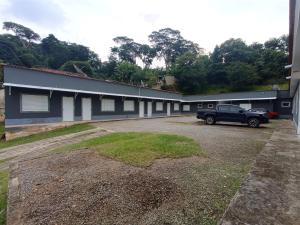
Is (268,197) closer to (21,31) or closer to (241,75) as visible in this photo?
(241,75)

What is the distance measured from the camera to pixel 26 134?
→ 13398 mm

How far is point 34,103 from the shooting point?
46.1 feet

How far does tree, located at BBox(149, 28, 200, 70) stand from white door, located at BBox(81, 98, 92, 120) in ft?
132

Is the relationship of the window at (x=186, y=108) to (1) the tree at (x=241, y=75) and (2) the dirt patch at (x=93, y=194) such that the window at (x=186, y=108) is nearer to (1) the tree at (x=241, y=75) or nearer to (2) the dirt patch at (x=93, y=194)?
(1) the tree at (x=241, y=75)

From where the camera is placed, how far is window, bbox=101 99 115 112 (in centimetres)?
1934

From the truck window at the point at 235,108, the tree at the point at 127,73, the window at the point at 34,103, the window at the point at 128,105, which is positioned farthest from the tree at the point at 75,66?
the truck window at the point at 235,108

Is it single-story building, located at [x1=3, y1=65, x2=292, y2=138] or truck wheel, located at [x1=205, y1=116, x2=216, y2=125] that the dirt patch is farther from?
truck wheel, located at [x1=205, y1=116, x2=216, y2=125]

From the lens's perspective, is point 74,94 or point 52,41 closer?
point 74,94

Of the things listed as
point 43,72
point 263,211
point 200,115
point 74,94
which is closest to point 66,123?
point 74,94

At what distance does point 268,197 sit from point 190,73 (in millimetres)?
40349

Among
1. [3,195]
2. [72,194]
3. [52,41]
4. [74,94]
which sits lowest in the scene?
[3,195]

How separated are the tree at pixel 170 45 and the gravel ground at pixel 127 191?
5201 centimetres

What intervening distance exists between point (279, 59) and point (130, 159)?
46149mm

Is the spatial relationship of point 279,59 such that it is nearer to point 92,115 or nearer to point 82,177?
point 92,115
